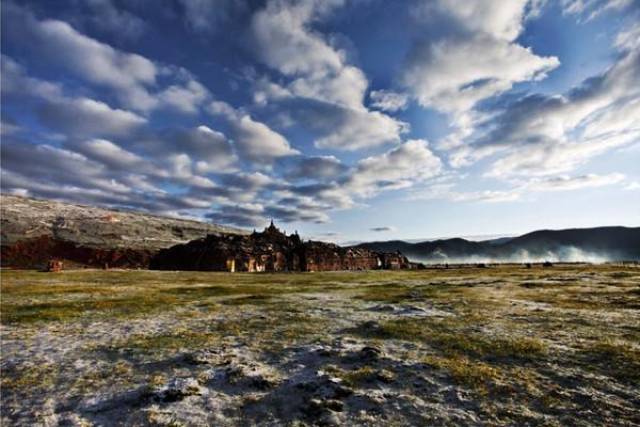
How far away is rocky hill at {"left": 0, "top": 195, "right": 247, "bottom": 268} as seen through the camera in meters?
121

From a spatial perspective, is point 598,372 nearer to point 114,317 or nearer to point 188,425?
point 188,425

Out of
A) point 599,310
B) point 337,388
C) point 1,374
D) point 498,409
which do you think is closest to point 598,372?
point 498,409

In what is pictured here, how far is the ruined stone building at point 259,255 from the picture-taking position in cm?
12500

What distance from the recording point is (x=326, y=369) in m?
14.9

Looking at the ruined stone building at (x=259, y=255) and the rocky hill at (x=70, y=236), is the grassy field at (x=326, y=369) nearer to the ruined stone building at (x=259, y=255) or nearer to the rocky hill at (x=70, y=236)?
the ruined stone building at (x=259, y=255)

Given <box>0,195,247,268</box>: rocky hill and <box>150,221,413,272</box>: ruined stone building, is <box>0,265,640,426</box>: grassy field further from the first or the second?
<box>0,195,247,268</box>: rocky hill

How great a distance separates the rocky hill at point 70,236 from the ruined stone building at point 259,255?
13689 millimetres

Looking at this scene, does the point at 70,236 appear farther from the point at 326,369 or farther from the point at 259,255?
the point at 326,369

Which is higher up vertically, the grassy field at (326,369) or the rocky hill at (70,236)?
the rocky hill at (70,236)

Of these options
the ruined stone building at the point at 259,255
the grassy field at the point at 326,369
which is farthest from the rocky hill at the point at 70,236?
the grassy field at the point at 326,369

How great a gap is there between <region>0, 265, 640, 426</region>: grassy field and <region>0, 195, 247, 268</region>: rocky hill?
116066mm

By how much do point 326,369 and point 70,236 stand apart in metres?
149

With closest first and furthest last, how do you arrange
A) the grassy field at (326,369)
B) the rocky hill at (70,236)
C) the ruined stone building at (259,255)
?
the grassy field at (326,369), the rocky hill at (70,236), the ruined stone building at (259,255)

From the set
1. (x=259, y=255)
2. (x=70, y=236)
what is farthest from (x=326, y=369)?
(x=70, y=236)
